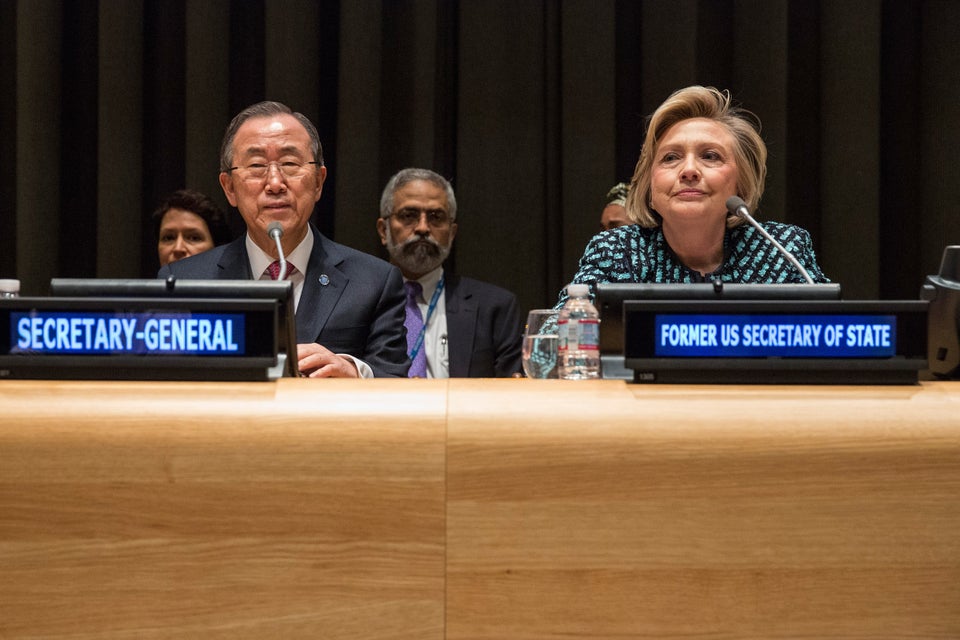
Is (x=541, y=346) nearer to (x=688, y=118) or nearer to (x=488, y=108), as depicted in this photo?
(x=688, y=118)

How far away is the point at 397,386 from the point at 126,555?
262 mm

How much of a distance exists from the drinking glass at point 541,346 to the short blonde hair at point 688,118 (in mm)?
504

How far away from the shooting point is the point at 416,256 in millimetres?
2896

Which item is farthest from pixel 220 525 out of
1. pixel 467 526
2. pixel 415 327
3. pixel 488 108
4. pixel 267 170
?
pixel 488 108

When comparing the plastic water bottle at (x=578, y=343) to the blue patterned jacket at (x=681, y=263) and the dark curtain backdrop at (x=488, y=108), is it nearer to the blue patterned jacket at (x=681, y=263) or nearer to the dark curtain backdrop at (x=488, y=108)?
the blue patterned jacket at (x=681, y=263)

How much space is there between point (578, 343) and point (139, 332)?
0.55 metres

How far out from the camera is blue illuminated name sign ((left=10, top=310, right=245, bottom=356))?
2.73 ft

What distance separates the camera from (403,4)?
3053mm

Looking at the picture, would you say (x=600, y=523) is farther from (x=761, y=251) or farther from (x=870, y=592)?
(x=761, y=251)

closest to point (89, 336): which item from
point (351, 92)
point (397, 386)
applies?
point (397, 386)

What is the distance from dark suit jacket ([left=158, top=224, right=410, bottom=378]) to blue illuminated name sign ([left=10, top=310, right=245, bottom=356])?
891mm

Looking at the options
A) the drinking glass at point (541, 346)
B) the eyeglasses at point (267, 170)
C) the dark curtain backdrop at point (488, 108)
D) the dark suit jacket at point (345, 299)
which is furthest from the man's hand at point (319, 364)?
the dark curtain backdrop at point (488, 108)

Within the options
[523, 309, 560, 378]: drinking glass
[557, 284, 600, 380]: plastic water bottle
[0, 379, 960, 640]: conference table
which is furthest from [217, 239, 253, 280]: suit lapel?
[0, 379, 960, 640]: conference table

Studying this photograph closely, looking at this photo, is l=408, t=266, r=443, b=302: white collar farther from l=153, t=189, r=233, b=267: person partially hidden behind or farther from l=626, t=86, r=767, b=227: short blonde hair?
l=626, t=86, r=767, b=227: short blonde hair
